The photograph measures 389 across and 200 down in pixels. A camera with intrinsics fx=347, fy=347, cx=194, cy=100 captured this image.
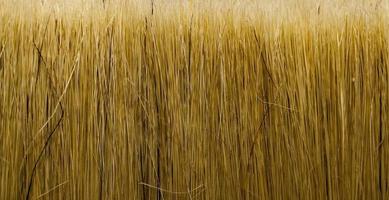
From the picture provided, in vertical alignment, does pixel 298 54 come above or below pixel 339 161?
above

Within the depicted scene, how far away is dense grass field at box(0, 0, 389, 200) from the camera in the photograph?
75cm

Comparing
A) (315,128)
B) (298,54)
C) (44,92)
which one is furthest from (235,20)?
(44,92)

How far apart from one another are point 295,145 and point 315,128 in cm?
6

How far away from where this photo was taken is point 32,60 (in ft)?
2.46

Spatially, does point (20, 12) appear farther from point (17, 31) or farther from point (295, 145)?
point (295, 145)

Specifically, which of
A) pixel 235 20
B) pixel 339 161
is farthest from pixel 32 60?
pixel 339 161

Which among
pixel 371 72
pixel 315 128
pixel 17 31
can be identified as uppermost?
pixel 17 31

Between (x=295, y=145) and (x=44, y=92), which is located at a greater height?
(x=44, y=92)

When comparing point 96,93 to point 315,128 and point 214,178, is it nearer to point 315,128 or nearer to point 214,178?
point 214,178

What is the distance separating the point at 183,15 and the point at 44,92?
0.35 metres

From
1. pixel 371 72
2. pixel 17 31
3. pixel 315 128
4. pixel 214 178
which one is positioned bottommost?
pixel 214 178

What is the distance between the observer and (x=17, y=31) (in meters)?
0.76

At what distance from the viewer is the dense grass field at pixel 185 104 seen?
746 mm

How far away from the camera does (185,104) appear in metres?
0.76
